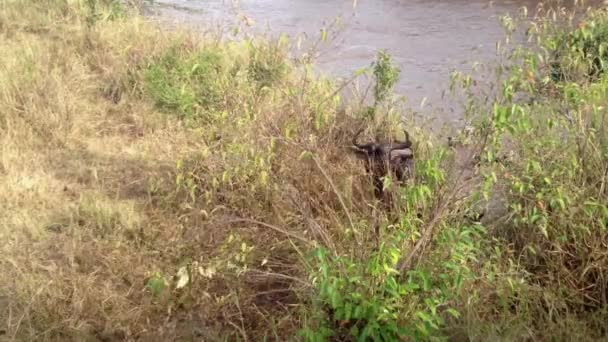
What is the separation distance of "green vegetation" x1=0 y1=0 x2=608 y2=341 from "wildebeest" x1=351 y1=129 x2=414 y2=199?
75 mm

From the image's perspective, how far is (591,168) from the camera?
2990mm

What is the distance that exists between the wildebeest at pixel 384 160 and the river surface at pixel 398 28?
4.86 ft

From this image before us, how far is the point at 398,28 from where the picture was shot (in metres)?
8.30

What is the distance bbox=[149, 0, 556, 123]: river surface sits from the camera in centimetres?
634

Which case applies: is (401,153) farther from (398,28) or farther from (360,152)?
(398,28)

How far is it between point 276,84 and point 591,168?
269 cm

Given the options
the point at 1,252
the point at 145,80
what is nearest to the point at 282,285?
the point at 1,252

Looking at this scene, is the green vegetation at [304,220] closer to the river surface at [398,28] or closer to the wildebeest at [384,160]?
the wildebeest at [384,160]

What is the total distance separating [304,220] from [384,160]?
0.75 m

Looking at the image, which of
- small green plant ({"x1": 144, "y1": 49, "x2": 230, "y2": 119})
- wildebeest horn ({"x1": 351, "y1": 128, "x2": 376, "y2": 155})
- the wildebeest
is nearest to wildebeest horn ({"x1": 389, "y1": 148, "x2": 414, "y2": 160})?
the wildebeest

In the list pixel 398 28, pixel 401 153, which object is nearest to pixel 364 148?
pixel 401 153

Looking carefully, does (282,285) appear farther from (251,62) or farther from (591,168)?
(251,62)

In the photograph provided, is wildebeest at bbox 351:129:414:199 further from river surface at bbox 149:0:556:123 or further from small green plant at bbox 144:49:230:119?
river surface at bbox 149:0:556:123

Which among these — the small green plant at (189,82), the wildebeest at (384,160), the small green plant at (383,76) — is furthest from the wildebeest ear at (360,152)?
the small green plant at (189,82)
